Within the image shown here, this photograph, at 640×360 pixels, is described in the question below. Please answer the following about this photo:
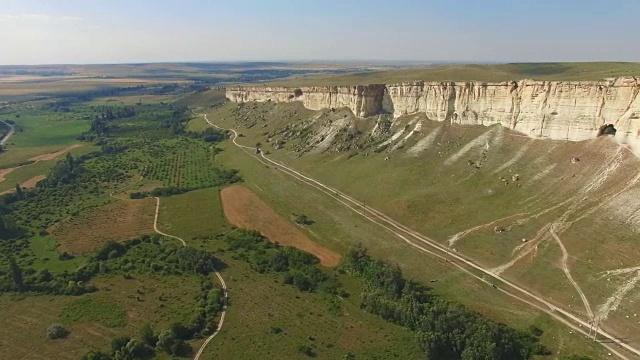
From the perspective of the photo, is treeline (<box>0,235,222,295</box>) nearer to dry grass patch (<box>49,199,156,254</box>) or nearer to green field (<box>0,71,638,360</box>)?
green field (<box>0,71,638,360</box>)

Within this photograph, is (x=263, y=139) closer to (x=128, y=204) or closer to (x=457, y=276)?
(x=128, y=204)

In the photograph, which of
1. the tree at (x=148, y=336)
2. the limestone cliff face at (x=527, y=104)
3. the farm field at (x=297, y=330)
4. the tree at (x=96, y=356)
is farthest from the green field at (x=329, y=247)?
the limestone cliff face at (x=527, y=104)

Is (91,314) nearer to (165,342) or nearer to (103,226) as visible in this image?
(165,342)

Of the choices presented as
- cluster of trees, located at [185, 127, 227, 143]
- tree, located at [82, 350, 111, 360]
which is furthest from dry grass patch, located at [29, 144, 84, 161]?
tree, located at [82, 350, 111, 360]

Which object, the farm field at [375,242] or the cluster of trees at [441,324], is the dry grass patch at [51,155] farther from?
the cluster of trees at [441,324]

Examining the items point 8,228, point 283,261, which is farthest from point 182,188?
point 283,261

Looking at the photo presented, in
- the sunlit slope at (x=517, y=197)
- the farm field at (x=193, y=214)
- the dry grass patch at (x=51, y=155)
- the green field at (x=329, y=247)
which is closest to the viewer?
the green field at (x=329, y=247)
